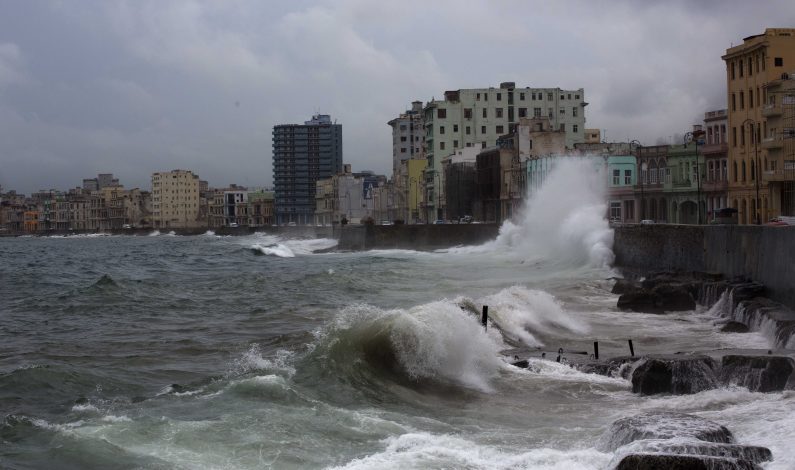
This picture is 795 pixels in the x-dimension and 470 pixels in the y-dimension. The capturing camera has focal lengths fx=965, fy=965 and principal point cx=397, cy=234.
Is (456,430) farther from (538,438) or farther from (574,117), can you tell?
(574,117)

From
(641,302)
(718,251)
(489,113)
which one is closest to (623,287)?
(718,251)

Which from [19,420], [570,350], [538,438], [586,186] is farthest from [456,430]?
[586,186]

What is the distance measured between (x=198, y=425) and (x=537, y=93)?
88.7 meters

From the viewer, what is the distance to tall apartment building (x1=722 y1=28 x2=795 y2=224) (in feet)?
141

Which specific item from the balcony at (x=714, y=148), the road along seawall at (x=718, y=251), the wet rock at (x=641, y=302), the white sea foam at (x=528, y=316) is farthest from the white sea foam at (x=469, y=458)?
the balcony at (x=714, y=148)

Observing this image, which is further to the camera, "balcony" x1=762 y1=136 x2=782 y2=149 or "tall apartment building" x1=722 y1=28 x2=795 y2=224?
"tall apartment building" x1=722 y1=28 x2=795 y2=224

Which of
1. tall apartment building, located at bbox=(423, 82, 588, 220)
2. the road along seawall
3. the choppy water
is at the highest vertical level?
tall apartment building, located at bbox=(423, 82, 588, 220)

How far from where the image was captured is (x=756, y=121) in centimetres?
4478

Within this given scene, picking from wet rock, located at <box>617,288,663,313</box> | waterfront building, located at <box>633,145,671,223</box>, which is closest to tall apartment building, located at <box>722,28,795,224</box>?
waterfront building, located at <box>633,145,671,223</box>

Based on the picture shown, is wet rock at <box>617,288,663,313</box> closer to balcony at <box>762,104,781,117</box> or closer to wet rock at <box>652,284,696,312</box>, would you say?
wet rock at <box>652,284,696,312</box>

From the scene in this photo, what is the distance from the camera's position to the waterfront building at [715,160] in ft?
169

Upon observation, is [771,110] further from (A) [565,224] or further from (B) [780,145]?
(A) [565,224]

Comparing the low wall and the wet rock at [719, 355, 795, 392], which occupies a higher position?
the low wall

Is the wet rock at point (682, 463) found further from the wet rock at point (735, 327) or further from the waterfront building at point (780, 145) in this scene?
the waterfront building at point (780, 145)
